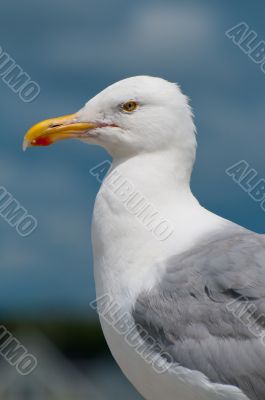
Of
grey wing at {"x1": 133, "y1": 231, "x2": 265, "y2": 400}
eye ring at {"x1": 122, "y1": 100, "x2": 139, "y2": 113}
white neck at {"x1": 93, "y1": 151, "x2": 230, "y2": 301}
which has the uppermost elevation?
eye ring at {"x1": 122, "y1": 100, "x2": 139, "y2": 113}

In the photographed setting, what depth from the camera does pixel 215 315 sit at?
5867mm

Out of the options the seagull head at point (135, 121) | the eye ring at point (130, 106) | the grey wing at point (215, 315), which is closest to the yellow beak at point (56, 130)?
the seagull head at point (135, 121)

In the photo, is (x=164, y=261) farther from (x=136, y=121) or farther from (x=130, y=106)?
(x=130, y=106)

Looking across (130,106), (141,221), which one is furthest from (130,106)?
(141,221)

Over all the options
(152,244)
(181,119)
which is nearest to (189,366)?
(152,244)

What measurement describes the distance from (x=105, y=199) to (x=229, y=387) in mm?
1624

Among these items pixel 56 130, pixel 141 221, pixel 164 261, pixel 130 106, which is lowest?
pixel 164 261

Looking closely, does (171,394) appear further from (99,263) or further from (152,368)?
(99,263)

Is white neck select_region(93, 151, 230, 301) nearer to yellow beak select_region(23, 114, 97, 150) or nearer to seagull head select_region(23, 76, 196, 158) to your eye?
seagull head select_region(23, 76, 196, 158)

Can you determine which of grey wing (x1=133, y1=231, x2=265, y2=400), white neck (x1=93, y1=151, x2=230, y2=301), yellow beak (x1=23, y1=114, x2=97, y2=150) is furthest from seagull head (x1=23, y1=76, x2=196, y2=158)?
grey wing (x1=133, y1=231, x2=265, y2=400)

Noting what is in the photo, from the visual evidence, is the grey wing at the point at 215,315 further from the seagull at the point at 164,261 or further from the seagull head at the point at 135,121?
the seagull head at the point at 135,121

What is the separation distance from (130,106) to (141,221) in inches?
35.8

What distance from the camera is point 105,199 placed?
654 centimetres

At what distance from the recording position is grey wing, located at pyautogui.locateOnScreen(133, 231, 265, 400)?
579 centimetres
